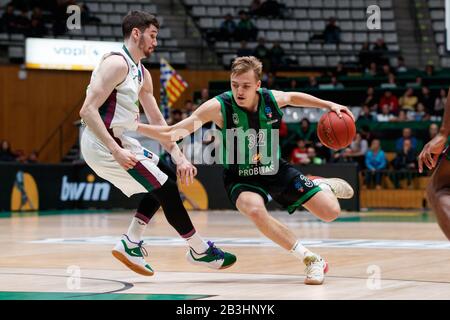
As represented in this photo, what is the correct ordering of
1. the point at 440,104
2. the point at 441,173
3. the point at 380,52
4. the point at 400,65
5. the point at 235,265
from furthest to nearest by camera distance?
the point at 380,52, the point at 400,65, the point at 440,104, the point at 235,265, the point at 441,173

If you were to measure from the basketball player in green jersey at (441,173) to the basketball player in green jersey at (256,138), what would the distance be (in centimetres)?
182

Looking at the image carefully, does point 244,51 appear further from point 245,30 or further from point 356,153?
point 356,153

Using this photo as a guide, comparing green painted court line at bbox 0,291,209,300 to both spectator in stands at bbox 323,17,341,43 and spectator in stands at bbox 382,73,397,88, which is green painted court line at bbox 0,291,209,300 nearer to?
spectator in stands at bbox 382,73,397,88

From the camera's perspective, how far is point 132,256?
7324 millimetres

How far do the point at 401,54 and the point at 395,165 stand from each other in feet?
23.9

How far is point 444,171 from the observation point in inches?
221

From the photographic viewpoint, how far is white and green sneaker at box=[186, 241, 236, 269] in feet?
24.6

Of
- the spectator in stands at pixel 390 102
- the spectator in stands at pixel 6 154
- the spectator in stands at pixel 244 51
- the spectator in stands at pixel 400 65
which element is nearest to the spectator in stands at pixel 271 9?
the spectator in stands at pixel 244 51

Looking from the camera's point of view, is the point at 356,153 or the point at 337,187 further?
the point at 356,153

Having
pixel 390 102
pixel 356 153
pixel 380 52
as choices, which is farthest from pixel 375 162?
pixel 380 52

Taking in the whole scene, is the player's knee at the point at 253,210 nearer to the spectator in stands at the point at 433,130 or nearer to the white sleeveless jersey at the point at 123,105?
the white sleeveless jersey at the point at 123,105

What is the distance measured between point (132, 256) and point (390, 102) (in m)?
15.6

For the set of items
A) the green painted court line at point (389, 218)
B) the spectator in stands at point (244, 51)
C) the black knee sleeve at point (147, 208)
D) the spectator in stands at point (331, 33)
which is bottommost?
the green painted court line at point (389, 218)

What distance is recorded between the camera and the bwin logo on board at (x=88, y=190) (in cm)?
2147
